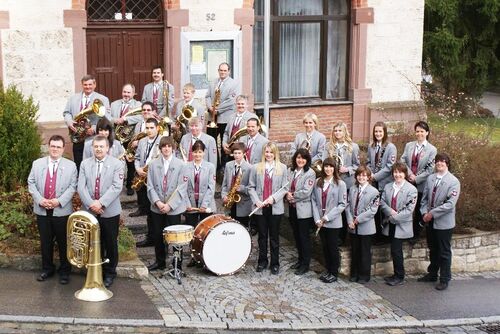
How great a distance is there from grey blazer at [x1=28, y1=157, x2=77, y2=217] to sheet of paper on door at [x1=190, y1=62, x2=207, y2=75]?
6.48 m

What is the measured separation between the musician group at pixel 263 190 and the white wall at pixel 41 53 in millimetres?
Result: 2710

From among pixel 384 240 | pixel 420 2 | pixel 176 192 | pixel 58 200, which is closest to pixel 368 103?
pixel 420 2

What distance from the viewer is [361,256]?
12211mm

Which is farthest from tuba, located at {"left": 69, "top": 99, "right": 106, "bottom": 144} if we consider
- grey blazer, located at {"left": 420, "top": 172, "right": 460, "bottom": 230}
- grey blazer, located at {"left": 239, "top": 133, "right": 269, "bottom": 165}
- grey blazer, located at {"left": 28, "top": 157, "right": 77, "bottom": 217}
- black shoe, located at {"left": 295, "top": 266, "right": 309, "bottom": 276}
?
grey blazer, located at {"left": 420, "top": 172, "right": 460, "bottom": 230}

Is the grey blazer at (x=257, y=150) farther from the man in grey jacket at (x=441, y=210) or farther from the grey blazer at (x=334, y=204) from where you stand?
the man in grey jacket at (x=441, y=210)

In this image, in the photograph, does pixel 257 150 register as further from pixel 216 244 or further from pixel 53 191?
pixel 53 191

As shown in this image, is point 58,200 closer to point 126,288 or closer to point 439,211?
point 126,288

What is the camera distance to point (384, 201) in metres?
12.2

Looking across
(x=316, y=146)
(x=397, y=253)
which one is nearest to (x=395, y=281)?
(x=397, y=253)

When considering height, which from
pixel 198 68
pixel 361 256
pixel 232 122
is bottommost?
pixel 361 256

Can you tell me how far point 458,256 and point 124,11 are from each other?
8.13m

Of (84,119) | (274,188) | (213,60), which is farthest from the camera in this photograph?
(213,60)

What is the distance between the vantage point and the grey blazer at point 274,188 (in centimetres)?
1202

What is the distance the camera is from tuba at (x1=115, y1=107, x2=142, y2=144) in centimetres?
1386
